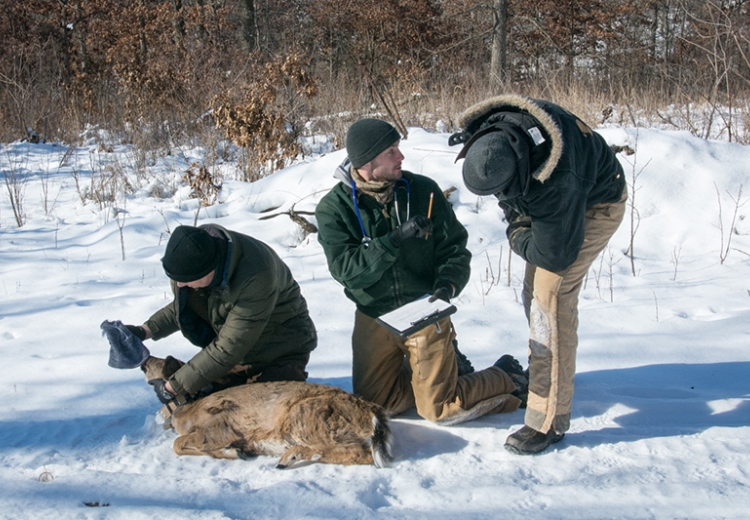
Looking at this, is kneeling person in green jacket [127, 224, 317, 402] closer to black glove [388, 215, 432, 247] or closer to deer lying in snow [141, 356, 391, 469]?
deer lying in snow [141, 356, 391, 469]

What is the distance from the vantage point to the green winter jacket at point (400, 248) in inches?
139

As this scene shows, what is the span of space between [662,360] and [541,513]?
2.16m

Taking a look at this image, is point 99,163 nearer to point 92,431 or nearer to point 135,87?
point 135,87

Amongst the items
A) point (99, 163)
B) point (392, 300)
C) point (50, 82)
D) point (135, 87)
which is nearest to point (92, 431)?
point (392, 300)

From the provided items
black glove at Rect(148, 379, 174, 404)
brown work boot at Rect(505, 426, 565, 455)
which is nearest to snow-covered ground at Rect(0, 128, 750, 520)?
brown work boot at Rect(505, 426, 565, 455)

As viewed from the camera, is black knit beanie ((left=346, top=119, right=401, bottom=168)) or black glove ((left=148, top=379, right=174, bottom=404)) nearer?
black knit beanie ((left=346, top=119, right=401, bottom=168))

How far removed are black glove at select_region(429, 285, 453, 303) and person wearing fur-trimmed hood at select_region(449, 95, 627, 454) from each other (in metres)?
0.46

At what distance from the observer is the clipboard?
3254 mm

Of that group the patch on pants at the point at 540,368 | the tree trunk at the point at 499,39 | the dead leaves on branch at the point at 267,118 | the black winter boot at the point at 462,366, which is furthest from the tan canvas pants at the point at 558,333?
the tree trunk at the point at 499,39

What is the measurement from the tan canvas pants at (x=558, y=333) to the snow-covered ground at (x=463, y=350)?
0.68 ft

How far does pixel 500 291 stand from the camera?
5.74m

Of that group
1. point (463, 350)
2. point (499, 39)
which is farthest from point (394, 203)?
point (499, 39)

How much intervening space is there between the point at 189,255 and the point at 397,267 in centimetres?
111

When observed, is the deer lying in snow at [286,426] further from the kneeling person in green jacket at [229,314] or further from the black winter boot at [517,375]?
the black winter boot at [517,375]
